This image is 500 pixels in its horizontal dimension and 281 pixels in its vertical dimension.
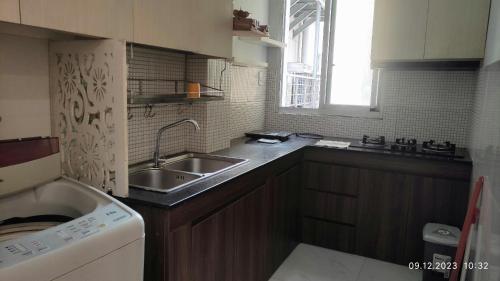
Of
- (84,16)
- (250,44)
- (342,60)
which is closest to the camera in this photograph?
(84,16)

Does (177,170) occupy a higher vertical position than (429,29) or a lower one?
lower

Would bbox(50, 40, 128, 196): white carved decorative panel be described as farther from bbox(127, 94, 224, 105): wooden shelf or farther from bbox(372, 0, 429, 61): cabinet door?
bbox(372, 0, 429, 61): cabinet door

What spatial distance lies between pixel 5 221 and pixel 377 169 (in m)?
2.41

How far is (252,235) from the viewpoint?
2.18m

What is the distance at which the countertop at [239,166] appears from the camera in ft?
5.00

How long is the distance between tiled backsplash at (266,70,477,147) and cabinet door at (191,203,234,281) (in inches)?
74.2

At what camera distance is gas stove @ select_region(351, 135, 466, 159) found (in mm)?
2724

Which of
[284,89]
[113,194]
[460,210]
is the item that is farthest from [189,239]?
[284,89]

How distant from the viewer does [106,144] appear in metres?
1.52

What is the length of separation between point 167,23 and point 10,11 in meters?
0.78

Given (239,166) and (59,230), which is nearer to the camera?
(59,230)

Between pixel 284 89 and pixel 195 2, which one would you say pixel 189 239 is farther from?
pixel 284 89

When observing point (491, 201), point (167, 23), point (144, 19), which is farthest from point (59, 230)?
point (491, 201)

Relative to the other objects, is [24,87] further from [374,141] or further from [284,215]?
[374,141]
